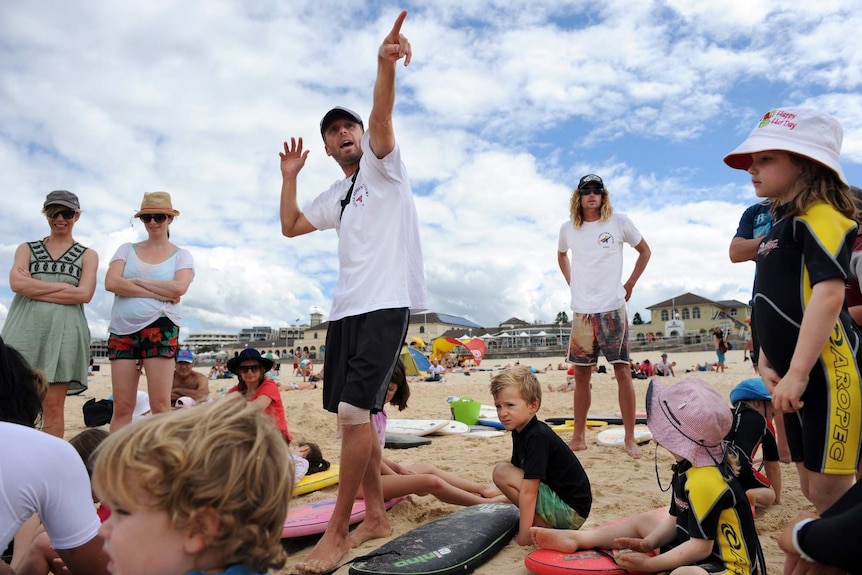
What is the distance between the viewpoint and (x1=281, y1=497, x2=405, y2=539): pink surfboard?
122 inches

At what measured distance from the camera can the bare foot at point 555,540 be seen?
2643 millimetres

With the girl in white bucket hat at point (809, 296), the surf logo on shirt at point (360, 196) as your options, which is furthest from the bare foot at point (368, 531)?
the girl in white bucket hat at point (809, 296)

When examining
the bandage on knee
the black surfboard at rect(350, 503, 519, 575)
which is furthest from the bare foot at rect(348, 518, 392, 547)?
the bandage on knee

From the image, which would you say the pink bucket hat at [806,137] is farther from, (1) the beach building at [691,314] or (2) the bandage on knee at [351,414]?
(1) the beach building at [691,314]

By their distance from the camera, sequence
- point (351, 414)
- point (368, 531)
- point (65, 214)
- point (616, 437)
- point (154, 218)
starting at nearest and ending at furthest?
point (351, 414) → point (368, 531) → point (65, 214) → point (154, 218) → point (616, 437)

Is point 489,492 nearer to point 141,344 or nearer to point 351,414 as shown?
point 351,414

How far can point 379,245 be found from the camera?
3.16 m

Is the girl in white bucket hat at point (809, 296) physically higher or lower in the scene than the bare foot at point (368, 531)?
higher

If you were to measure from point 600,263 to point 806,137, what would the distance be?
3.10m

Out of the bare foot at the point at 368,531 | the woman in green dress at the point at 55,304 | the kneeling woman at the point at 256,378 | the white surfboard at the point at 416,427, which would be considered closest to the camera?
the bare foot at the point at 368,531

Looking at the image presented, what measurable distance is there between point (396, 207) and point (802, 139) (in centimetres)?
188

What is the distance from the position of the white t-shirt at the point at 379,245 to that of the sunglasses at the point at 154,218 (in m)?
1.99

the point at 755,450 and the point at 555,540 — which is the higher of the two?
the point at 755,450

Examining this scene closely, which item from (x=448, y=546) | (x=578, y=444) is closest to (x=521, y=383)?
(x=448, y=546)
